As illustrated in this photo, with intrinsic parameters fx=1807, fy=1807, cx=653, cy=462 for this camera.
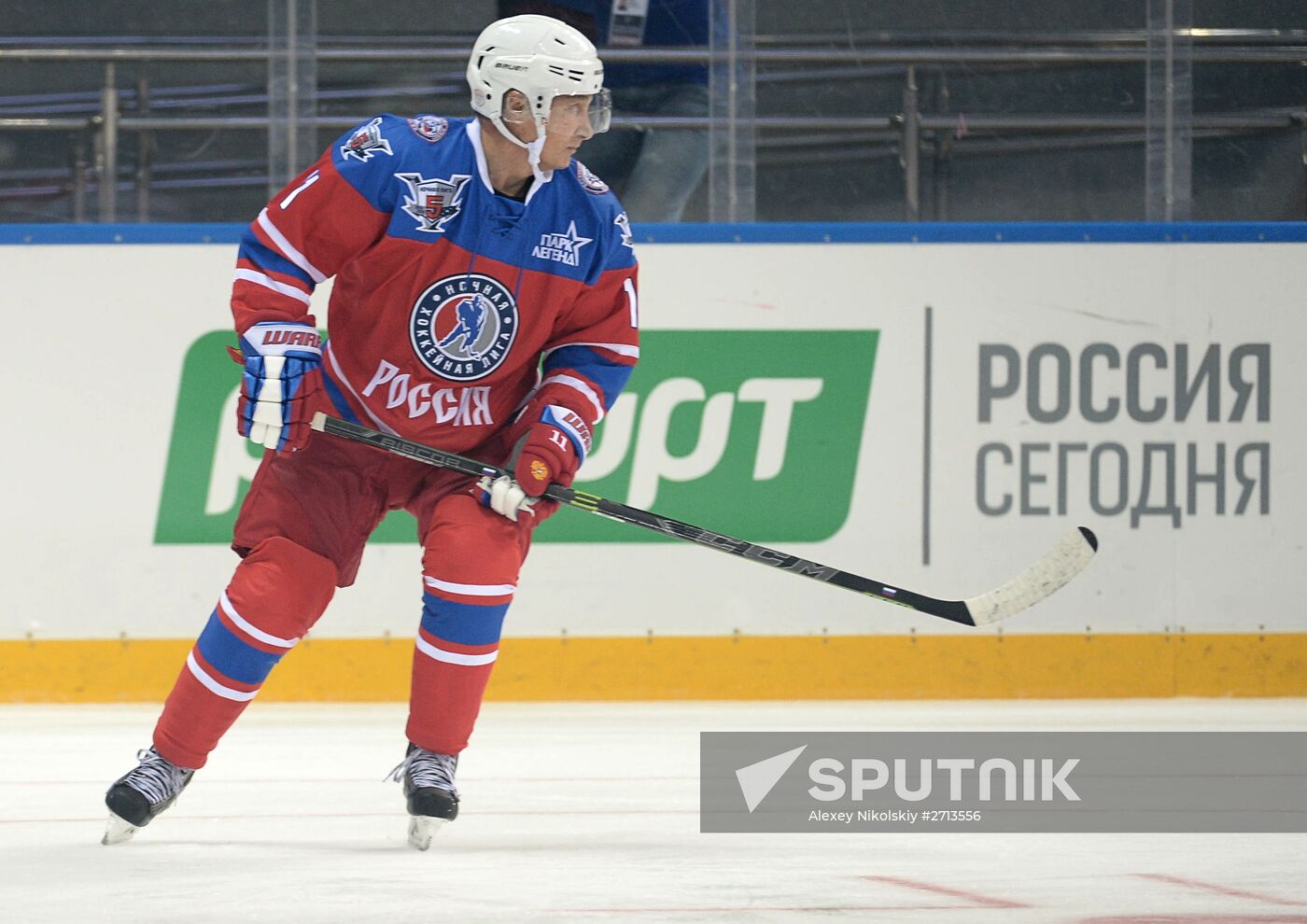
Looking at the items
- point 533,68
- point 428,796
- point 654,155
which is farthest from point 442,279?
point 654,155

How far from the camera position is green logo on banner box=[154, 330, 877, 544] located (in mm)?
4656

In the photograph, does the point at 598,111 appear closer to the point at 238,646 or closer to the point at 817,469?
the point at 238,646

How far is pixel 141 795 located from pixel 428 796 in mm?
401

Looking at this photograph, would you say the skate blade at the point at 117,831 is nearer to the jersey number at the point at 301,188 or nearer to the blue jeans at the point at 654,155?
the jersey number at the point at 301,188

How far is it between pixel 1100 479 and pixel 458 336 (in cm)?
249

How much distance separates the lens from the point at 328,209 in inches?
105

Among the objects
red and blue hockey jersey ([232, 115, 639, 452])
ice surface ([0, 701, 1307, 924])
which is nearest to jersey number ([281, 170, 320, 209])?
red and blue hockey jersey ([232, 115, 639, 452])

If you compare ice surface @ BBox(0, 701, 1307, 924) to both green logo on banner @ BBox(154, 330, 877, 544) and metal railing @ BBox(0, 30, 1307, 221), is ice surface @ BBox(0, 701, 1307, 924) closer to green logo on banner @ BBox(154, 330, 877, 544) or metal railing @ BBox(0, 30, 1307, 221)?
green logo on banner @ BBox(154, 330, 877, 544)

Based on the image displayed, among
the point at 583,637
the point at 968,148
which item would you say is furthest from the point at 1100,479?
the point at 583,637

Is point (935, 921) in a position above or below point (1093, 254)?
below

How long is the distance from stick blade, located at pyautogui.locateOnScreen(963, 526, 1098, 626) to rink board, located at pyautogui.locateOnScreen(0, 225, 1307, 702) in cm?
170

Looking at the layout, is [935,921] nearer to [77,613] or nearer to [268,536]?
[268,536]

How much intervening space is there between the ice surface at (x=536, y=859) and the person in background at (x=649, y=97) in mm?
1711

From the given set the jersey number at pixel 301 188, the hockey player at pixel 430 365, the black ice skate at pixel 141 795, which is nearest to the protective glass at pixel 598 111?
the hockey player at pixel 430 365
